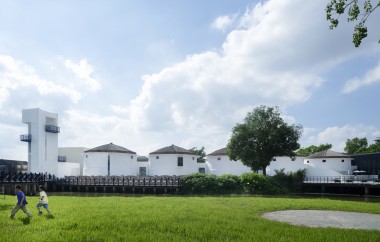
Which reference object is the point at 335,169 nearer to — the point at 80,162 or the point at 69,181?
the point at 69,181

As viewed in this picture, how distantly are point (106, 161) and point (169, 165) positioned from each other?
9.49 meters

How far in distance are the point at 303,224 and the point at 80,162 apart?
57144 mm

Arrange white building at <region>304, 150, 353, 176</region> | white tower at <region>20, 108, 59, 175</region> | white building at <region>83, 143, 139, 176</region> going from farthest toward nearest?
white building at <region>304, 150, 353, 176</region> < white building at <region>83, 143, 139, 176</region> < white tower at <region>20, 108, 59, 175</region>

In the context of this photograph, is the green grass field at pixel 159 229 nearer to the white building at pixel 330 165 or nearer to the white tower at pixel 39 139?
the white tower at pixel 39 139

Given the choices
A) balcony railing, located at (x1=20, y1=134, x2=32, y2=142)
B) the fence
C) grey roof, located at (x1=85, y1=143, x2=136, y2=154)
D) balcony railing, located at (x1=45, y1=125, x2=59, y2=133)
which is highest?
balcony railing, located at (x1=45, y1=125, x2=59, y2=133)

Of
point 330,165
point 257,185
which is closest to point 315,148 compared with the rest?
point 330,165

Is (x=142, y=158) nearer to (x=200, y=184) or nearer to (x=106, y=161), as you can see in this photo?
(x=106, y=161)

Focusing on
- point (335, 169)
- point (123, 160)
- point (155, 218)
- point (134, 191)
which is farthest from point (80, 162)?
point (155, 218)

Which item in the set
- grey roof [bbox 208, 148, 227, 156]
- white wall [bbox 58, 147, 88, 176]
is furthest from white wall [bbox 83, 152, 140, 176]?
grey roof [bbox 208, 148, 227, 156]

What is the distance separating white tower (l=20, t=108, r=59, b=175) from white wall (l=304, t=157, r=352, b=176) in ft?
127

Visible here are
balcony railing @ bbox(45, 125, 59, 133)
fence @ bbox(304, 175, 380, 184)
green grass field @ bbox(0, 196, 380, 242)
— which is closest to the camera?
green grass field @ bbox(0, 196, 380, 242)

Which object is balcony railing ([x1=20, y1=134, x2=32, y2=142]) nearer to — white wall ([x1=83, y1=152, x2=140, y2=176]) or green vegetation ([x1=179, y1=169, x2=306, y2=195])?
white wall ([x1=83, y1=152, x2=140, y2=176])

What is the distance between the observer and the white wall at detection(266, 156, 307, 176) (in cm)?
5688

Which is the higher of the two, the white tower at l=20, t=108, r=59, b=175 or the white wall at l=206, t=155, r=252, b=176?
the white tower at l=20, t=108, r=59, b=175
